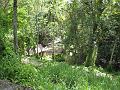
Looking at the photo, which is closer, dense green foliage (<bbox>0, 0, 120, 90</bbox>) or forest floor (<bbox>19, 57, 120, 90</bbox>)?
forest floor (<bbox>19, 57, 120, 90</bbox>)

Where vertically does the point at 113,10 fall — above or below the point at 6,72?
above

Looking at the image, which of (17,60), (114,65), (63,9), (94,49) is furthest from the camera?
(63,9)

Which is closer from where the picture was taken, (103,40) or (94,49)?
(94,49)

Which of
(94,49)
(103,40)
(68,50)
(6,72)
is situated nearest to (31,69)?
(6,72)

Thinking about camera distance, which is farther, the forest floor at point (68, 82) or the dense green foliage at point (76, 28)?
the dense green foliage at point (76, 28)

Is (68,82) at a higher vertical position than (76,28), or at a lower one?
lower

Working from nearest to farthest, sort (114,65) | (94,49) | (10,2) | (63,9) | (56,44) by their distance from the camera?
(10,2)
(94,49)
(114,65)
(63,9)
(56,44)

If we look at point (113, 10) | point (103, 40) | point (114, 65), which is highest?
point (113, 10)

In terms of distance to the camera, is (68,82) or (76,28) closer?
(68,82)

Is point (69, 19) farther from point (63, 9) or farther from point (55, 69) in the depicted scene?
point (55, 69)

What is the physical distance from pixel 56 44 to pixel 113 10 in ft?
94.4

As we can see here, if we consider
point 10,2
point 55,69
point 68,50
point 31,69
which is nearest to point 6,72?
point 31,69

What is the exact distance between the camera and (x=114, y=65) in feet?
132

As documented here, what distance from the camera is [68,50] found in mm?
45406
